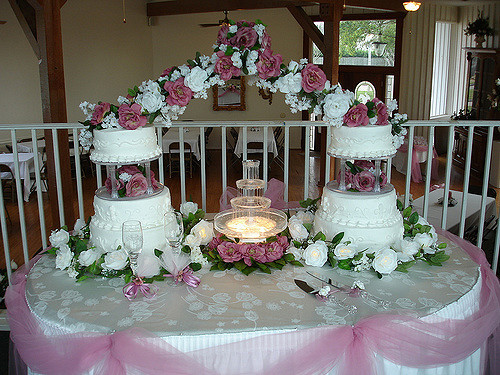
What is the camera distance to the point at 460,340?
1837mm

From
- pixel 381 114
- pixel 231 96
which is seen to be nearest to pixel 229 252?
pixel 381 114

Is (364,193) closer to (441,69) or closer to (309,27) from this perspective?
(309,27)

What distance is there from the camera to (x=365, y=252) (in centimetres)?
223

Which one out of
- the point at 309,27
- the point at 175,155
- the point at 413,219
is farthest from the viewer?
the point at 175,155

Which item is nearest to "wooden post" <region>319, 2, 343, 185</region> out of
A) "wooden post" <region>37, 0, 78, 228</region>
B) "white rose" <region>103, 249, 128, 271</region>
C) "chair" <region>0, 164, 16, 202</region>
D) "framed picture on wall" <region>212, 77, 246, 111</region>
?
"wooden post" <region>37, 0, 78, 228</region>

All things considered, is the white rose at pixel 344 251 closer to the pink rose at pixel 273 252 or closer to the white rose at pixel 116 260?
the pink rose at pixel 273 252

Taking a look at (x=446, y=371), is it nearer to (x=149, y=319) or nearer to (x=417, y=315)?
(x=417, y=315)

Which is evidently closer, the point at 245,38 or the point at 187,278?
the point at 187,278

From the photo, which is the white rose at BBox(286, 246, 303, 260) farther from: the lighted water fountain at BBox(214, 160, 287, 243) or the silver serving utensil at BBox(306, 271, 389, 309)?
the silver serving utensil at BBox(306, 271, 389, 309)

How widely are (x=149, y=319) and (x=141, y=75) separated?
398 inches

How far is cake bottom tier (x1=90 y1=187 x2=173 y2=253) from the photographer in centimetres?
220

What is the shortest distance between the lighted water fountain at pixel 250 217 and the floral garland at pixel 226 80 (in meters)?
0.39

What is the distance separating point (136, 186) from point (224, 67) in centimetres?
62

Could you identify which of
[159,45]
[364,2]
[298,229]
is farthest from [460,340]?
[159,45]
